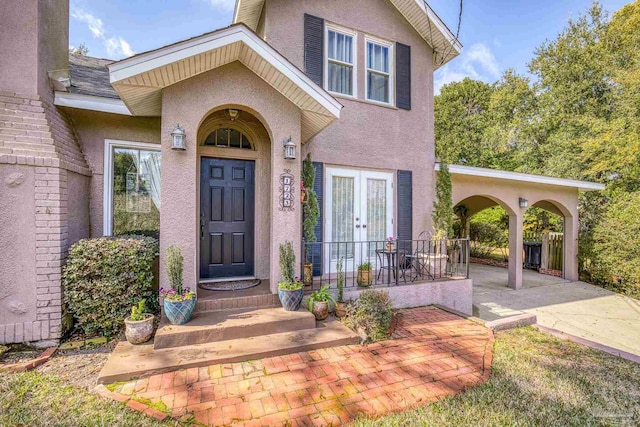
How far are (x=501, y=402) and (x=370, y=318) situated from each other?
1.89m

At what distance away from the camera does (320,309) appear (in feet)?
15.9

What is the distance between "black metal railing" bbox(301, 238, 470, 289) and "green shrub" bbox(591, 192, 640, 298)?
6.16m

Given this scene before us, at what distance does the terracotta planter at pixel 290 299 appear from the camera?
465cm

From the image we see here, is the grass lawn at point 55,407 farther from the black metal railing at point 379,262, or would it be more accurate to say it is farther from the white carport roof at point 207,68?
the white carport roof at point 207,68

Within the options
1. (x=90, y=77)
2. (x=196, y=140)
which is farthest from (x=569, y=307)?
(x=90, y=77)

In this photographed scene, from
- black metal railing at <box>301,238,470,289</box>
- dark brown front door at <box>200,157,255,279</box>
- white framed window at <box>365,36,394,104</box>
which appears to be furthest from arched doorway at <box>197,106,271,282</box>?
white framed window at <box>365,36,394,104</box>

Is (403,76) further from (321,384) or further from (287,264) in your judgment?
(321,384)

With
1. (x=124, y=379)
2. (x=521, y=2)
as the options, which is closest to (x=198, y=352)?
(x=124, y=379)

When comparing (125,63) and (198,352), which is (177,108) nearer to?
(125,63)

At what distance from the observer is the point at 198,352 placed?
3.77m

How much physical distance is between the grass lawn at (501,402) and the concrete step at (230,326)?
996mm

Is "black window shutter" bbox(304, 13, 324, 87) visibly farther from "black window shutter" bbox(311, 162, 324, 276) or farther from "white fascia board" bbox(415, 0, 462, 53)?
"white fascia board" bbox(415, 0, 462, 53)

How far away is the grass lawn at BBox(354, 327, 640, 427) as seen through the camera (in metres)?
2.84

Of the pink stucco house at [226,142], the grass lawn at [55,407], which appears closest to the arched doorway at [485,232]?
the pink stucco house at [226,142]
